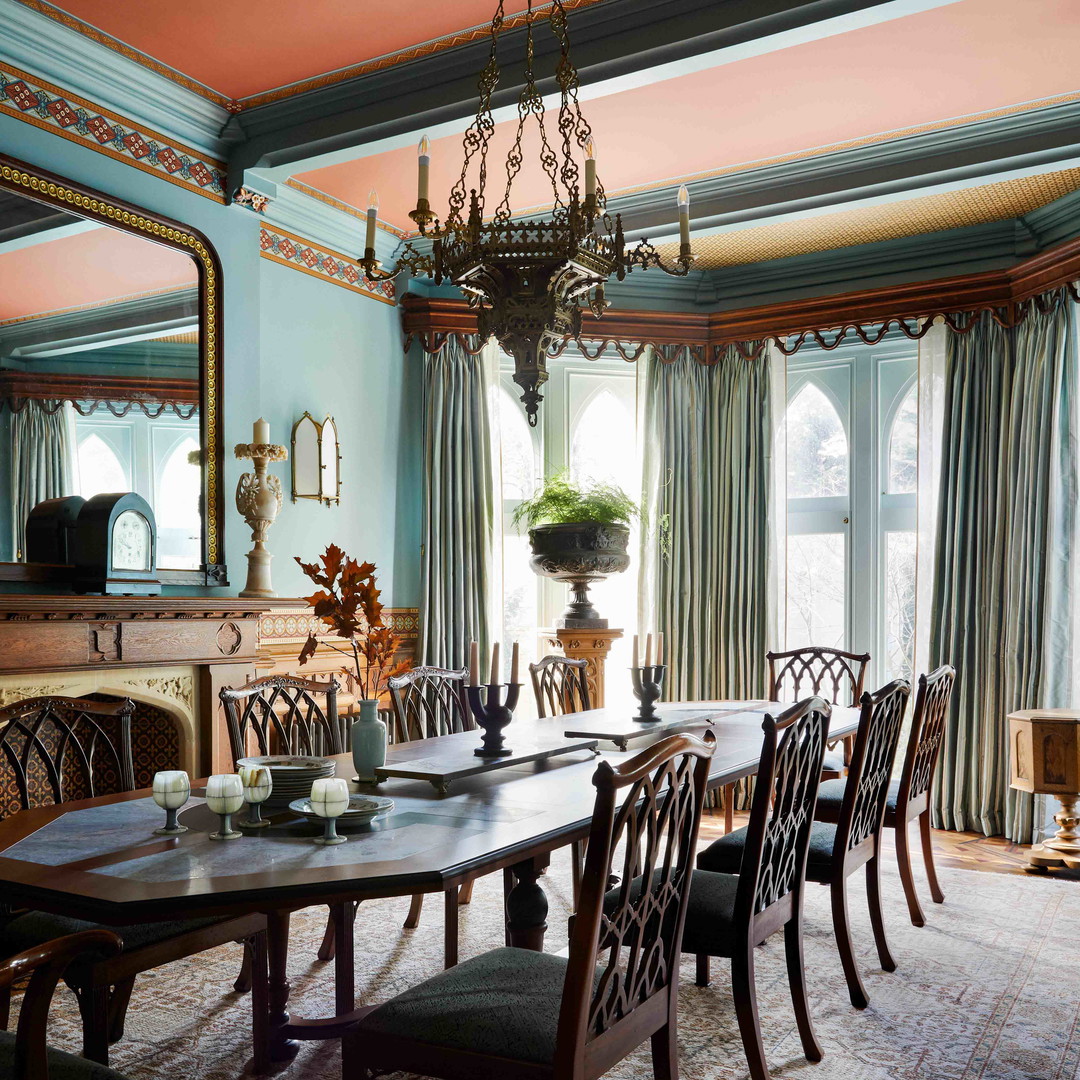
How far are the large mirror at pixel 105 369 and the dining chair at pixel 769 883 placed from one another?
2.48 metres

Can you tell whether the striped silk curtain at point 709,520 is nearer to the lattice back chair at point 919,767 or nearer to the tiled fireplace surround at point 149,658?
the lattice back chair at point 919,767

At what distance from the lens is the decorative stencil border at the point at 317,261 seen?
190 inches

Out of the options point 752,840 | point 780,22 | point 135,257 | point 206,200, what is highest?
point 780,22

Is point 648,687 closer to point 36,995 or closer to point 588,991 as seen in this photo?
point 588,991

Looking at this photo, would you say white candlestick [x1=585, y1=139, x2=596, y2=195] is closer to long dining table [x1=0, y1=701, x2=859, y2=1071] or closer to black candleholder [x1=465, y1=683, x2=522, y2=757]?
black candleholder [x1=465, y1=683, x2=522, y2=757]

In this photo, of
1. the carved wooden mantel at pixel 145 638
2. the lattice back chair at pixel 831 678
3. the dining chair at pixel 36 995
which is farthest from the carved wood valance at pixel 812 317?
the dining chair at pixel 36 995

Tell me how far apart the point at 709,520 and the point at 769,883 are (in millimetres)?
3656

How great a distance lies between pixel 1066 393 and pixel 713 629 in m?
2.19

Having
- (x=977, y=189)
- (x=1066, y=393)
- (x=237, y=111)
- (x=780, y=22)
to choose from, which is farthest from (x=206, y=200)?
(x=1066, y=393)

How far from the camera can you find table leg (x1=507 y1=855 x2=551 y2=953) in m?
2.34

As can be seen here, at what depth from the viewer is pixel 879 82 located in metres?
3.97

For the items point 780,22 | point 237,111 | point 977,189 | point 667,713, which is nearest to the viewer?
point 780,22

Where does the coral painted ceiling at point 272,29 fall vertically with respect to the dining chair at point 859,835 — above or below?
above

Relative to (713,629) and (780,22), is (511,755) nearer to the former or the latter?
(780,22)
